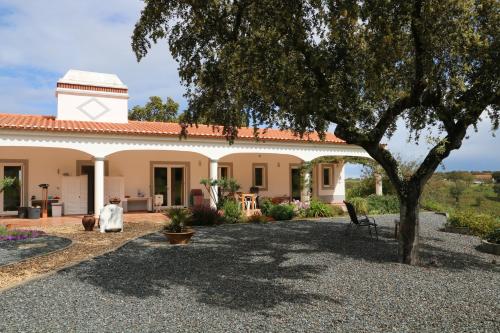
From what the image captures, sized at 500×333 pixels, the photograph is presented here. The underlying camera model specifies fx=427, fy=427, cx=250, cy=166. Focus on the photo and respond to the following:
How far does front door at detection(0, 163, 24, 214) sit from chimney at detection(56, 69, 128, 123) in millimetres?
2777

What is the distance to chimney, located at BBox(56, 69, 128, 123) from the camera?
17.7 meters

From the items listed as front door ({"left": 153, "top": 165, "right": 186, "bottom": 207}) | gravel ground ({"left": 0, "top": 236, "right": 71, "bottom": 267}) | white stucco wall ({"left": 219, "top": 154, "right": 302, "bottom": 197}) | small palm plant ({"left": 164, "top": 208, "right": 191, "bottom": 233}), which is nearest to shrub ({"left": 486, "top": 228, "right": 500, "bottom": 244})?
small palm plant ({"left": 164, "top": 208, "right": 191, "bottom": 233})

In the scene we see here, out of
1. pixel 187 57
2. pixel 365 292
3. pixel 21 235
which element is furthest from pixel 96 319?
pixel 21 235

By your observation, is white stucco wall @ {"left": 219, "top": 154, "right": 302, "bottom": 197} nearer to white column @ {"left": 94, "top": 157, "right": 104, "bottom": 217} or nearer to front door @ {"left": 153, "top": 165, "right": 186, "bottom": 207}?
front door @ {"left": 153, "top": 165, "right": 186, "bottom": 207}

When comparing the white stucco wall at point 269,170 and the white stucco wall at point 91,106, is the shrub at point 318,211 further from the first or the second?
the white stucco wall at point 91,106

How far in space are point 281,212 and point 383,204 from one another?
5.63 meters

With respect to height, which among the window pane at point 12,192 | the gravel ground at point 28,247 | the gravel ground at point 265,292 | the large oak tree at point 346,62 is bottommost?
the gravel ground at point 265,292

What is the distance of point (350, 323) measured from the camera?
446cm

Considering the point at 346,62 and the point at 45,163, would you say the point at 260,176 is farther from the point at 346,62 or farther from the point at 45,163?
the point at 346,62

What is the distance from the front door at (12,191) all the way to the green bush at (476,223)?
1503 cm

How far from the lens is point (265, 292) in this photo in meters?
5.68

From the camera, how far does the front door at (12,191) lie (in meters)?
16.0

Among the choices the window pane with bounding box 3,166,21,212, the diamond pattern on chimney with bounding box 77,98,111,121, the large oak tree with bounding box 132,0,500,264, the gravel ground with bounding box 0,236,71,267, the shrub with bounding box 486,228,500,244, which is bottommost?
the gravel ground with bounding box 0,236,71,267

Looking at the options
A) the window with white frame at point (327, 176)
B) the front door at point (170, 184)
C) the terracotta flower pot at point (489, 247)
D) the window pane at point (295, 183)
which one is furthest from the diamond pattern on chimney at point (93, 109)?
the terracotta flower pot at point (489, 247)
